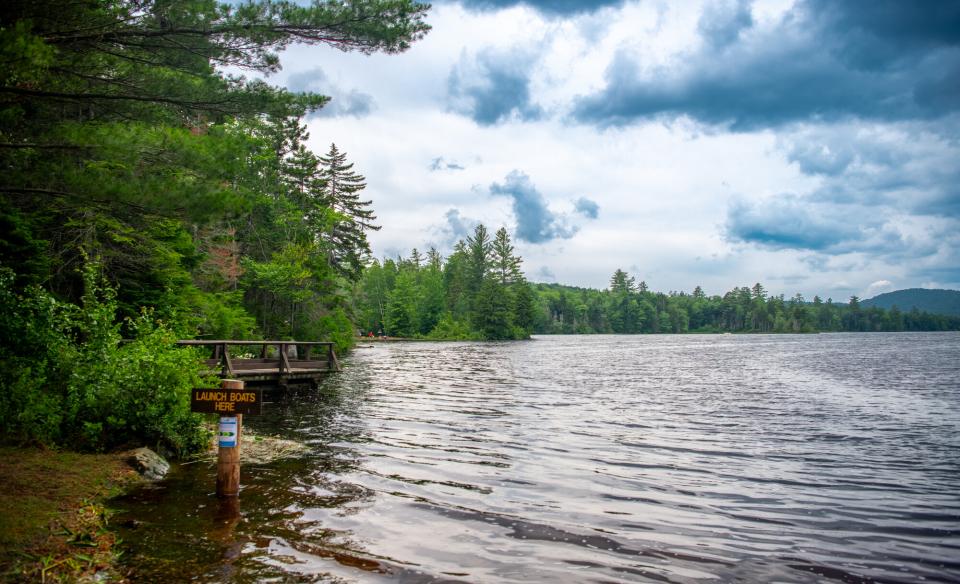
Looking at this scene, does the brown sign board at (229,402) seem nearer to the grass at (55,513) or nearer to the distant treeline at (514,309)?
the grass at (55,513)

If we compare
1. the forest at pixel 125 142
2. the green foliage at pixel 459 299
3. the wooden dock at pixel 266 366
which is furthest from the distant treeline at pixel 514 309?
the forest at pixel 125 142

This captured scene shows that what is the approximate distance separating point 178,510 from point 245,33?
677 centimetres

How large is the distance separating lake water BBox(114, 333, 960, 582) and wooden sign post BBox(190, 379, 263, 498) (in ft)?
1.06

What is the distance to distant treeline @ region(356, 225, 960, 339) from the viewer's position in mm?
103562

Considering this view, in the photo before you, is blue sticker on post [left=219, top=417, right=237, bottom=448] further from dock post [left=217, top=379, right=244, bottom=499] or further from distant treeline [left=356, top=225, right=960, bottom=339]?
distant treeline [left=356, top=225, right=960, bottom=339]

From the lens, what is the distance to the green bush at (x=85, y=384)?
8.87 metres

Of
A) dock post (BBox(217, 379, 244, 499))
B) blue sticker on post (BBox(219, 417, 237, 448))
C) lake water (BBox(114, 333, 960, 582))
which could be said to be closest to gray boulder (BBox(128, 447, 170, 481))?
lake water (BBox(114, 333, 960, 582))

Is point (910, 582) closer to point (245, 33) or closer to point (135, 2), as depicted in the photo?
point (245, 33)

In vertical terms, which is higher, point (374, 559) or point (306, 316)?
point (306, 316)

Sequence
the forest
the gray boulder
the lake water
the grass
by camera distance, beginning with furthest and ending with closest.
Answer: the gray boulder, the forest, the lake water, the grass

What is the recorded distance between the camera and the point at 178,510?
7.43 metres

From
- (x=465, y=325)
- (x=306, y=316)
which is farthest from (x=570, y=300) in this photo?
(x=306, y=316)

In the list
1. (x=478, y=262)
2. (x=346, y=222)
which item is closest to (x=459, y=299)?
(x=478, y=262)

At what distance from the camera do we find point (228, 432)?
25.8 feet
